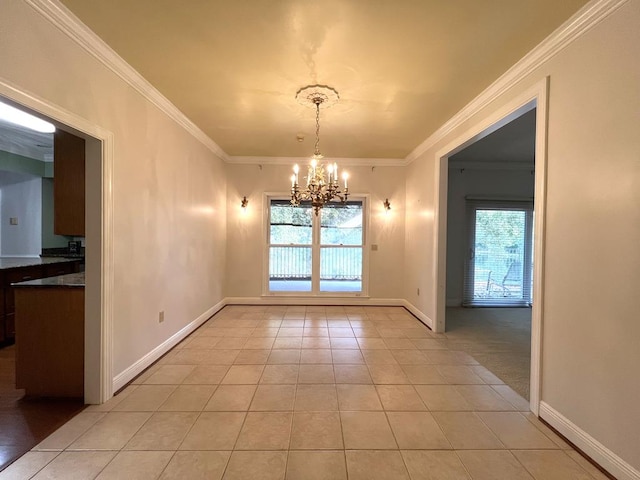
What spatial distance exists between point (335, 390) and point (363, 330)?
1.69m

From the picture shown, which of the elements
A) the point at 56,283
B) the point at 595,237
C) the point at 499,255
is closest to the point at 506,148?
the point at 499,255

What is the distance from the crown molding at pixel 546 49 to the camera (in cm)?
170

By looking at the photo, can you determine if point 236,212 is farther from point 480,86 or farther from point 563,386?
point 563,386

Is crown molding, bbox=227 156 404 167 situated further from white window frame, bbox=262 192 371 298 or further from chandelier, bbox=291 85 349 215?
chandelier, bbox=291 85 349 215

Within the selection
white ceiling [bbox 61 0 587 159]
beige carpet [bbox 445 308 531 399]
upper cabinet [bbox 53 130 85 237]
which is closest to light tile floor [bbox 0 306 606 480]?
beige carpet [bbox 445 308 531 399]

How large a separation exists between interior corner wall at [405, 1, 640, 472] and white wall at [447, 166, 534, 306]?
3611mm

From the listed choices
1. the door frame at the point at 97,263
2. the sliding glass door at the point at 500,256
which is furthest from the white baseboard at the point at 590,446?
the sliding glass door at the point at 500,256

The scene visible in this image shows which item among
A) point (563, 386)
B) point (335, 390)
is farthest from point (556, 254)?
point (335, 390)

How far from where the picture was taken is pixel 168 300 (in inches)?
131

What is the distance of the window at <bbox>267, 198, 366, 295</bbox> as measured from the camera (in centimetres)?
564

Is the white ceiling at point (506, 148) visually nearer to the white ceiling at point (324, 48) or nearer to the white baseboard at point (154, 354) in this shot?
the white ceiling at point (324, 48)

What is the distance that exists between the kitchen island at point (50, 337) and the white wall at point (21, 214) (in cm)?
366

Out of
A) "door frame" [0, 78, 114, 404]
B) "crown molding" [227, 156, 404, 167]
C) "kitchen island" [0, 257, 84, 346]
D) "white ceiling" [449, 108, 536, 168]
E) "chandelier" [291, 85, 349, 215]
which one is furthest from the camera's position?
"crown molding" [227, 156, 404, 167]

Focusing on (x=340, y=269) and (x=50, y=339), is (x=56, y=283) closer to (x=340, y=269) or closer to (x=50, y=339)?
(x=50, y=339)
